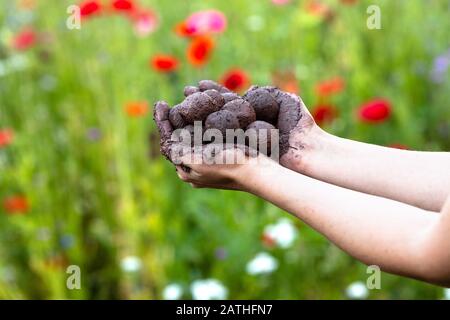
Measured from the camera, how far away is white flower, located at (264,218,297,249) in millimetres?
1574

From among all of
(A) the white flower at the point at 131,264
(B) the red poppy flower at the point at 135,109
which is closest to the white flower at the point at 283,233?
(A) the white flower at the point at 131,264

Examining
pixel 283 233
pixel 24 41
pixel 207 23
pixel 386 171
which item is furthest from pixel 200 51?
pixel 386 171

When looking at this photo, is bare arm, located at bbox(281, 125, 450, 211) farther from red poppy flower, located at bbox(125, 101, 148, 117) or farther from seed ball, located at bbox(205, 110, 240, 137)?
red poppy flower, located at bbox(125, 101, 148, 117)

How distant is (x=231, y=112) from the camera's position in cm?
87

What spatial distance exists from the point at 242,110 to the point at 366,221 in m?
0.21

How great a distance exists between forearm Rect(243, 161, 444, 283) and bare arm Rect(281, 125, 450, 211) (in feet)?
0.30

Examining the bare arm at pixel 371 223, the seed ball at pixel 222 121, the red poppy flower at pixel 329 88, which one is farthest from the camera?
the red poppy flower at pixel 329 88

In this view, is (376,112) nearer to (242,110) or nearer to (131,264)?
(131,264)

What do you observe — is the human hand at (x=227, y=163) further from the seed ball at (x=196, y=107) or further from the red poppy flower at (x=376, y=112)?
the red poppy flower at (x=376, y=112)

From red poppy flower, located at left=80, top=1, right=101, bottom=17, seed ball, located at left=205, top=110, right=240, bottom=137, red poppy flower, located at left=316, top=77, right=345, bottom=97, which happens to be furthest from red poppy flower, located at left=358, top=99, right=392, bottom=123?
seed ball, located at left=205, top=110, right=240, bottom=137

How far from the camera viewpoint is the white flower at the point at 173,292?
5.17 ft

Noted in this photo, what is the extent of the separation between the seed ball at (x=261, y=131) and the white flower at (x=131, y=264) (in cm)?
79
